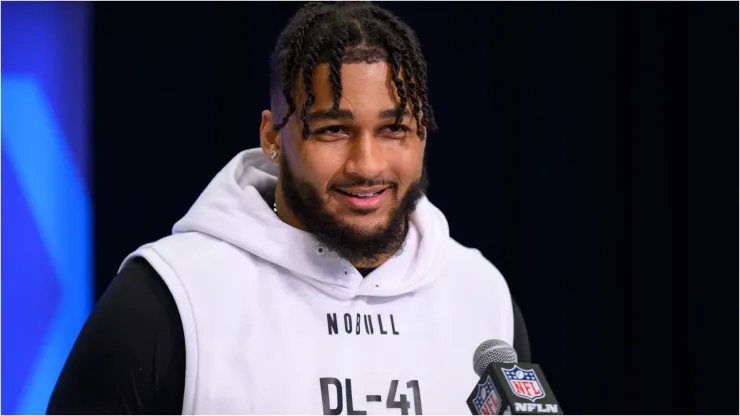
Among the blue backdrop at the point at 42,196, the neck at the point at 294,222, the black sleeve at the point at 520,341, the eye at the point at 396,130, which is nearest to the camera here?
the eye at the point at 396,130

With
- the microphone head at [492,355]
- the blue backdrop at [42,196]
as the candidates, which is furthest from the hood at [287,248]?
the blue backdrop at [42,196]

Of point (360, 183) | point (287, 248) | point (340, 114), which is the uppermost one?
point (340, 114)

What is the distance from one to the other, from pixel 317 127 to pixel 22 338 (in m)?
1.17

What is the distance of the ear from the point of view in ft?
→ 5.18

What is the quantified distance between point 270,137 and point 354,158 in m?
0.23

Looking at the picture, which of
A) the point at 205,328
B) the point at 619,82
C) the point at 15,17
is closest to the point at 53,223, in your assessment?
the point at 15,17

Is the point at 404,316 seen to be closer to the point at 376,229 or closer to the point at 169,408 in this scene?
the point at 376,229

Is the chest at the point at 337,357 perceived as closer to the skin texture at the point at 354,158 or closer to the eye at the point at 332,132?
the skin texture at the point at 354,158

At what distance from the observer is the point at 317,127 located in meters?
1.44

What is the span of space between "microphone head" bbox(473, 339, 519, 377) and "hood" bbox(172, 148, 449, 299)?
416 millimetres

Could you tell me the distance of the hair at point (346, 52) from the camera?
1439mm

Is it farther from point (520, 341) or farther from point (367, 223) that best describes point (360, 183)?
point (520, 341)

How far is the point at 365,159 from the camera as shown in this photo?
1415 mm

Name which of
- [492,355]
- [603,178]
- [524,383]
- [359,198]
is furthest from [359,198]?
[603,178]
